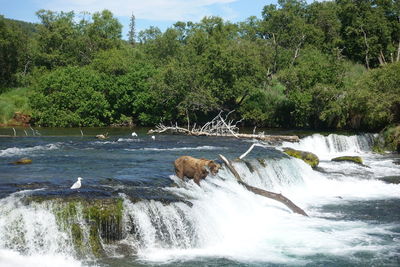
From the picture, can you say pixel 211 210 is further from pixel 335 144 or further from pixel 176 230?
pixel 335 144

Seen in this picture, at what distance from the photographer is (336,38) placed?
5669 centimetres

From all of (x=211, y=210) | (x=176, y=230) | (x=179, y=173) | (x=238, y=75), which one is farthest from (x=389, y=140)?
(x=176, y=230)

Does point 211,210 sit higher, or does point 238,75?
point 238,75

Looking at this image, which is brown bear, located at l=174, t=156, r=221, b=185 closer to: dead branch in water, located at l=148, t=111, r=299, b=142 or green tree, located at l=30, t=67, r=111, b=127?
Result: dead branch in water, located at l=148, t=111, r=299, b=142

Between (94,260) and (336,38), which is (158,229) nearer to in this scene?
(94,260)

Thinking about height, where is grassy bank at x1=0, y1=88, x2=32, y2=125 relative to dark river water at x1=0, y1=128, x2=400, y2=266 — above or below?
above

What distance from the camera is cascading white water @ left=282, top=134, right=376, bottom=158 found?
109 feet

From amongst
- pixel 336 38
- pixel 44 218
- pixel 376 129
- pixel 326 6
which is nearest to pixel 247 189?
pixel 44 218

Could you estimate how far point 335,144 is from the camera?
33.9m

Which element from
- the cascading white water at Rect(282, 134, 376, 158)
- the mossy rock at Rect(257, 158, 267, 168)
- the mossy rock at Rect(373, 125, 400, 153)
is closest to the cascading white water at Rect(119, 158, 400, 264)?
the mossy rock at Rect(257, 158, 267, 168)

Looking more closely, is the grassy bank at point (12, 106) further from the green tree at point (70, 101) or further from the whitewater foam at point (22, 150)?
the whitewater foam at point (22, 150)

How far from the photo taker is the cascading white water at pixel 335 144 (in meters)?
33.4

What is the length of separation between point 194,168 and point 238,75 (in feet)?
Result: 79.2

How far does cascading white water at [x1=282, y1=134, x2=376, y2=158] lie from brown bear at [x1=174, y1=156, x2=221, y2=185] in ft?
50.8
